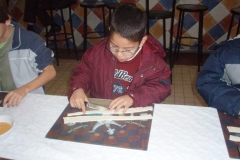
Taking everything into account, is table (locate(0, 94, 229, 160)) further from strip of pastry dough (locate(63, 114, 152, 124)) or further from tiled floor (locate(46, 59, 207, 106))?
tiled floor (locate(46, 59, 207, 106))

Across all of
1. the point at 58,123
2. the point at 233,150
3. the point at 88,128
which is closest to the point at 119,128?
the point at 88,128

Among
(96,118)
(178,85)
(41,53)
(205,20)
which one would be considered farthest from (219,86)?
(205,20)

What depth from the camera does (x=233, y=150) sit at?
751 millimetres

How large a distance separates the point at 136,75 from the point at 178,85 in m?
1.73

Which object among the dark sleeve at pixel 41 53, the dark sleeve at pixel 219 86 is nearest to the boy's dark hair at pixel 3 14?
the dark sleeve at pixel 41 53

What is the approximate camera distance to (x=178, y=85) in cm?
276

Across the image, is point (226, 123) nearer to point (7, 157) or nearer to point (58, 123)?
point (58, 123)

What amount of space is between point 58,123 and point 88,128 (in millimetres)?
121

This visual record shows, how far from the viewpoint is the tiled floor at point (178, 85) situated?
2453mm

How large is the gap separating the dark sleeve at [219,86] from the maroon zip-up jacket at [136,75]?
17cm

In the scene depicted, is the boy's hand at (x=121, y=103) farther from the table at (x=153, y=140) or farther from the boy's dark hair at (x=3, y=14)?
the boy's dark hair at (x=3, y=14)

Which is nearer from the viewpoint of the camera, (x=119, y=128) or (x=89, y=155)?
(x=89, y=155)

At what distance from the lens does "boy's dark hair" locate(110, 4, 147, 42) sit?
1.01m

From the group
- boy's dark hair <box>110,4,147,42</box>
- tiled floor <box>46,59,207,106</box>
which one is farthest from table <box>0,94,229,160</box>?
tiled floor <box>46,59,207,106</box>
